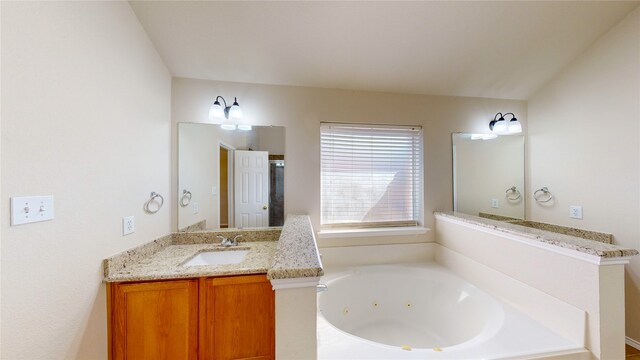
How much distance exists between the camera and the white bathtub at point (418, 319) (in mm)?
1207

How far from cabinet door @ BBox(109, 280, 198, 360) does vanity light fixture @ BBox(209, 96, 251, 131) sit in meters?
1.32

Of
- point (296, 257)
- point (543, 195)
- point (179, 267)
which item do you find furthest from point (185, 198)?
point (543, 195)

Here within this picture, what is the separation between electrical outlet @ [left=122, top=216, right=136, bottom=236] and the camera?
1.43 metres

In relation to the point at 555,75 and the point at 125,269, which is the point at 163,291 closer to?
the point at 125,269

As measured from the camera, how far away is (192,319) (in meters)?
1.36

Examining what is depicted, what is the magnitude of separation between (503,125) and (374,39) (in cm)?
179

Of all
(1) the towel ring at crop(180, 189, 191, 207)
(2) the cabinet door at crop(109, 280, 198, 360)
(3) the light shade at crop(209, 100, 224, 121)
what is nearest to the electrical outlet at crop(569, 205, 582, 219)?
(2) the cabinet door at crop(109, 280, 198, 360)

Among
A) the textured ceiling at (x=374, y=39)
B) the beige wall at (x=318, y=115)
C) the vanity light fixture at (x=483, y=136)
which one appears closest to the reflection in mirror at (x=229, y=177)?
the beige wall at (x=318, y=115)

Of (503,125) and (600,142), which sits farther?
(503,125)

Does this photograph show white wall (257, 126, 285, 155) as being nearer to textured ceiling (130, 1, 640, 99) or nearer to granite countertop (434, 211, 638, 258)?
textured ceiling (130, 1, 640, 99)

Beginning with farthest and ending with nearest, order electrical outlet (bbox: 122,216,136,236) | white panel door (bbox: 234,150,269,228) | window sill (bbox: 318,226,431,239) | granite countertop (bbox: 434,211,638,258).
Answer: window sill (bbox: 318,226,431,239), white panel door (bbox: 234,150,269,228), electrical outlet (bbox: 122,216,136,236), granite countertop (bbox: 434,211,638,258)

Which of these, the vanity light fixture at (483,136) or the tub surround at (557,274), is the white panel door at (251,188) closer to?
the tub surround at (557,274)

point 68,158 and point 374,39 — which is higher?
point 374,39

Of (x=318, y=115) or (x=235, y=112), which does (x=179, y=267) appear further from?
(x=318, y=115)
